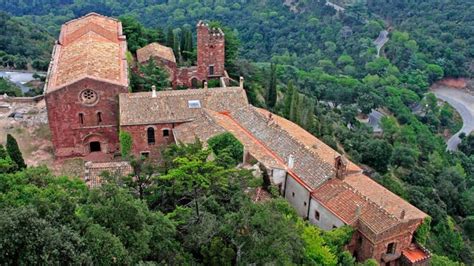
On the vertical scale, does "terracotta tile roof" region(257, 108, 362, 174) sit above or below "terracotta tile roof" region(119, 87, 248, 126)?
below

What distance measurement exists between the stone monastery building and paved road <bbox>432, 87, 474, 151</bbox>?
2738 inches

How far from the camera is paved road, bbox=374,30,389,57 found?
13288cm

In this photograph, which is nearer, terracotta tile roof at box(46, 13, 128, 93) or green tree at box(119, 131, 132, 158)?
green tree at box(119, 131, 132, 158)

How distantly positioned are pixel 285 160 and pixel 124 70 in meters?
17.0

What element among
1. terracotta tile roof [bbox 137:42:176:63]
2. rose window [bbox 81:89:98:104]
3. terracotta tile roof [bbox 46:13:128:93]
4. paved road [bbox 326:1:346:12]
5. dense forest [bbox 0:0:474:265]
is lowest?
dense forest [bbox 0:0:474:265]

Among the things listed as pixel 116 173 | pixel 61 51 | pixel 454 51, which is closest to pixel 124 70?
pixel 61 51

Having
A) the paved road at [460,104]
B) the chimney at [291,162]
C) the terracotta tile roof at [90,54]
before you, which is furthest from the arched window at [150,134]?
the paved road at [460,104]

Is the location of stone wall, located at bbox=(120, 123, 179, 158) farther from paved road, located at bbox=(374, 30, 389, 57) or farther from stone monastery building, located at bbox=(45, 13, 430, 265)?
paved road, located at bbox=(374, 30, 389, 57)

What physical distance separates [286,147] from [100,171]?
1340cm

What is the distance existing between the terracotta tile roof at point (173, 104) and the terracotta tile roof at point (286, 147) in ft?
5.59

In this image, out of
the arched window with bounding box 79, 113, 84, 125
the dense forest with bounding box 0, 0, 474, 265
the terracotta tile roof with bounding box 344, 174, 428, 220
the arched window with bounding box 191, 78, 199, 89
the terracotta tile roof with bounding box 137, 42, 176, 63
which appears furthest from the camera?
A: the dense forest with bounding box 0, 0, 474, 265

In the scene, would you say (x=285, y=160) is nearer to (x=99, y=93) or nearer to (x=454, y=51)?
(x=99, y=93)

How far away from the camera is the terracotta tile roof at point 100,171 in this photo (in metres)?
31.3

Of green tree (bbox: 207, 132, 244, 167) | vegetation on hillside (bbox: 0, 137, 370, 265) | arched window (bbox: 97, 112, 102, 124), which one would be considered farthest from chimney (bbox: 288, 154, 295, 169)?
arched window (bbox: 97, 112, 102, 124)
